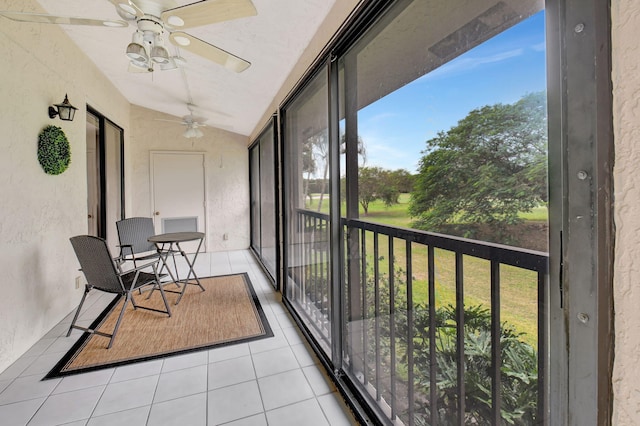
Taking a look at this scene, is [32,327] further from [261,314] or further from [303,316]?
[303,316]

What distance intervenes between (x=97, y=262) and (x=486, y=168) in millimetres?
2746

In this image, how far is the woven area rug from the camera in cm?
217

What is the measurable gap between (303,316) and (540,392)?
209 cm

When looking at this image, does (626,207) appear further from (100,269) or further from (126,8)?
(100,269)

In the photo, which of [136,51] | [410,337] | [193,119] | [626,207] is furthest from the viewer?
[193,119]

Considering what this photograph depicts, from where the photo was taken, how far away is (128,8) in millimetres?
1490


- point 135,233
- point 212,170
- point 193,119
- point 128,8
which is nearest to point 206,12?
point 128,8

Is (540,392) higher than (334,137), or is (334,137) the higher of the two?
(334,137)

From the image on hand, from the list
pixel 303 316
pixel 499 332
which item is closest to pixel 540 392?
pixel 499 332

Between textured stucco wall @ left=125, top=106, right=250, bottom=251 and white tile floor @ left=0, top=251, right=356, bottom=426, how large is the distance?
358cm

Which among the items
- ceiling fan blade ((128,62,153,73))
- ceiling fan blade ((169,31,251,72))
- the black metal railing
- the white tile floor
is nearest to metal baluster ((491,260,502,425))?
the black metal railing

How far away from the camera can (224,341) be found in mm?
2395

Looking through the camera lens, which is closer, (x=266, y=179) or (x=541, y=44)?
(x=541, y=44)

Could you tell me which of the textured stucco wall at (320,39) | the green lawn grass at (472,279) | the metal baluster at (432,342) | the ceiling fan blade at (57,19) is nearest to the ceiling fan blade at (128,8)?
the ceiling fan blade at (57,19)
